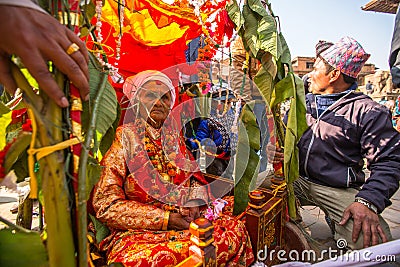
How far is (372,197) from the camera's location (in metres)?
1.53

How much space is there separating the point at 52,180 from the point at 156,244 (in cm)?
86

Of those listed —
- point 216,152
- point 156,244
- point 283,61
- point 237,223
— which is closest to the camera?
point 156,244

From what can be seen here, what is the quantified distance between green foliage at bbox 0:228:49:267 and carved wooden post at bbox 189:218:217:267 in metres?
0.53

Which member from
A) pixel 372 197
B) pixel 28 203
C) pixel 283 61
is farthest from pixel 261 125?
pixel 28 203

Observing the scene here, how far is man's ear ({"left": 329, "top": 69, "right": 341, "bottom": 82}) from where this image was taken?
186cm

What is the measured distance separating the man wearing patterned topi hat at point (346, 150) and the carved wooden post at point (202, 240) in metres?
0.87

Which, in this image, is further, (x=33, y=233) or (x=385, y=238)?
(x=385, y=238)

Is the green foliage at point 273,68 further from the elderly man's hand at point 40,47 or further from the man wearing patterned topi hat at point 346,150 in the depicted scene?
the elderly man's hand at point 40,47

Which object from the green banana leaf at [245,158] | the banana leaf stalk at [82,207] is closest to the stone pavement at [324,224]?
the green banana leaf at [245,158]

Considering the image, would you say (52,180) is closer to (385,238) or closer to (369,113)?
(385,238)

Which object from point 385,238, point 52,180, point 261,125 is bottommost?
point 385,238

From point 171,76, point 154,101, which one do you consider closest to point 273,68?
point 154,101

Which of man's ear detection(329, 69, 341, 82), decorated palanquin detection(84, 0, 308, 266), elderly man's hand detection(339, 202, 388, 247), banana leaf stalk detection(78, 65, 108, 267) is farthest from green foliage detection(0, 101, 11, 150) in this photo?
man's ear detection(329, 69, 341, 82)

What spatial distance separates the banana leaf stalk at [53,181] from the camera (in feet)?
1.47
